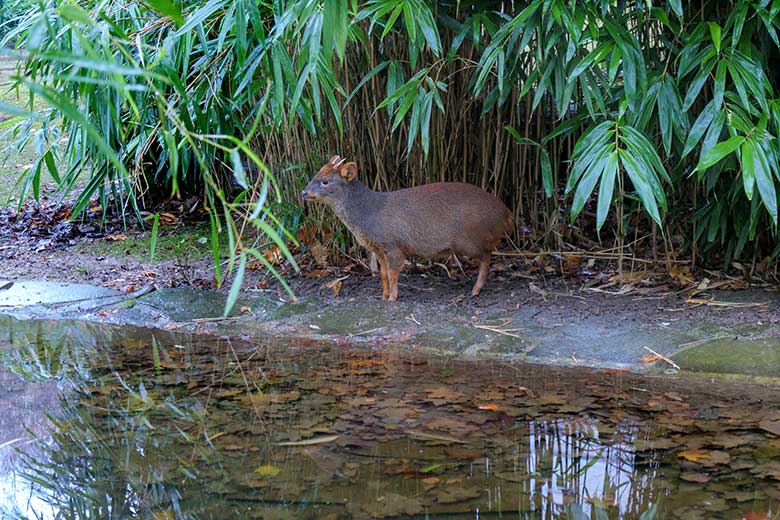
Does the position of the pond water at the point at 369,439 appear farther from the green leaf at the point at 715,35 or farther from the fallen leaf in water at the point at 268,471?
the green leaf at the point at 715,35

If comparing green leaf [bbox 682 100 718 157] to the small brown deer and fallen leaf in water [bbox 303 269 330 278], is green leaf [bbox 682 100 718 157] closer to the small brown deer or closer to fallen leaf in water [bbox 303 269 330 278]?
the small brown deer

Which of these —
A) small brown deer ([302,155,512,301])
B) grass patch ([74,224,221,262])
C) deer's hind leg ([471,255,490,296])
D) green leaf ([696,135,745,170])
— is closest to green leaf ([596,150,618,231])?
green leaf ([696,135,745,170])

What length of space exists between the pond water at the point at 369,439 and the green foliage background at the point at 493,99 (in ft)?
2.54

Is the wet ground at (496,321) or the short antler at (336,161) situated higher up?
the short antler at (336,161)

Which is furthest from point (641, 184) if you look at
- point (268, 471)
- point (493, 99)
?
point (268, 471)

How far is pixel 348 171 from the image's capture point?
16.8ft

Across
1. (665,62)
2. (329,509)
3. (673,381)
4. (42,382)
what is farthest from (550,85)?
(42,382)

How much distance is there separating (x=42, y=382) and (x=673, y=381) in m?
2.79

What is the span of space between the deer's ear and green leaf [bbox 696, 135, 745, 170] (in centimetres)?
213

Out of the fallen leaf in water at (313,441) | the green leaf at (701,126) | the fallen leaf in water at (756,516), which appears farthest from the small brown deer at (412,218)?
the fallen leaf in water at (756,516)

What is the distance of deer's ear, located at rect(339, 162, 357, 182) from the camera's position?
5121 mm

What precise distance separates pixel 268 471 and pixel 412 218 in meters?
2.19

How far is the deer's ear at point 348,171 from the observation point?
202 inches

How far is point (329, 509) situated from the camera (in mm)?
2824
